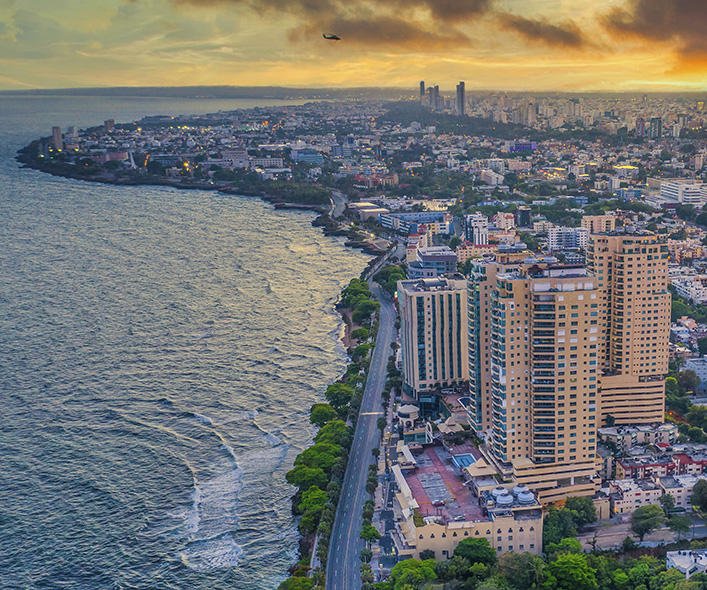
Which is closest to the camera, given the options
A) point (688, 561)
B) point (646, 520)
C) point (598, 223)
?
point (688, 561)

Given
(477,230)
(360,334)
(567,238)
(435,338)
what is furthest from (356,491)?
(567,238)

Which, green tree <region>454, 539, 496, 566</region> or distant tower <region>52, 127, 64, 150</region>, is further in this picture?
distant tower <region>52, 127, 64, 150</region>

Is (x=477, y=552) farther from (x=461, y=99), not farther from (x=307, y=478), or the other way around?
(x=461, y=99)

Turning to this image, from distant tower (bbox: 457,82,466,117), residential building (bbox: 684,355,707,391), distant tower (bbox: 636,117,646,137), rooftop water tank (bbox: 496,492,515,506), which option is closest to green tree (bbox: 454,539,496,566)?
rooftop water tank (bbox: 496,492,515,506)

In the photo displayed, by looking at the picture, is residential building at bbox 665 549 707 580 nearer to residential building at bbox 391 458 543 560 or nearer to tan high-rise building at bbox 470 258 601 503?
residential building at bbox 391 458 543 560

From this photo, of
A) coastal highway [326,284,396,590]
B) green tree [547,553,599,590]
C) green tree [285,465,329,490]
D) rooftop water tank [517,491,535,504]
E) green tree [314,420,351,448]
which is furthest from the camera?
green tree [314,420,351,448]

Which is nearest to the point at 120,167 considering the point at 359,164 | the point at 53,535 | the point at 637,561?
the point at 359,164
